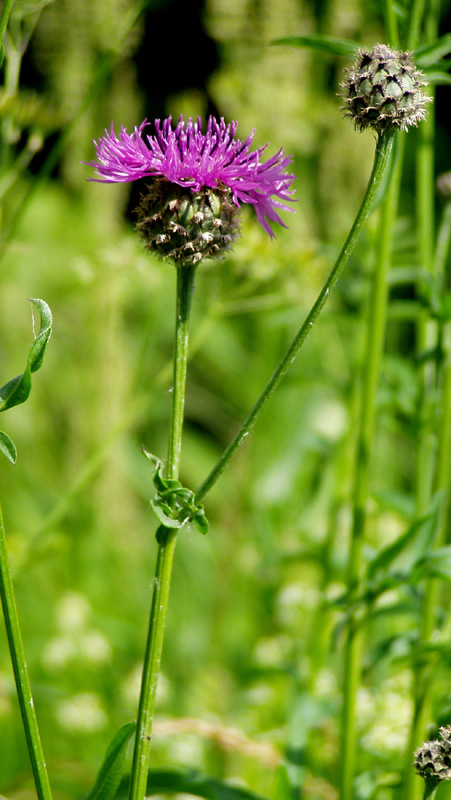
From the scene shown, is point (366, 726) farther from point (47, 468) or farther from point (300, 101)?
point (47, 468)

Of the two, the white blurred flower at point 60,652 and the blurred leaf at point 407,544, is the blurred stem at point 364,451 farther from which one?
the white blurred flower at point 60,652

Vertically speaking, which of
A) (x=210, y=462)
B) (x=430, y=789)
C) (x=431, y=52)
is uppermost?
(x=210, y=462)

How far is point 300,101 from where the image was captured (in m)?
1.75

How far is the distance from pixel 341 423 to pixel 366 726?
0.64 metres

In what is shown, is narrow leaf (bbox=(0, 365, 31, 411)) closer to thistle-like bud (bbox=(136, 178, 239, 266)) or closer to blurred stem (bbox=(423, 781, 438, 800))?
thistle-like bud (bbox=(136, 178, 239, 266))

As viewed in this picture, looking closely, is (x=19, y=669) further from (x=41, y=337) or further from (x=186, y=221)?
(x=186, y=221)

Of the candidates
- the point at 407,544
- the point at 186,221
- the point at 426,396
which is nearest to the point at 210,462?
the point at 426,396

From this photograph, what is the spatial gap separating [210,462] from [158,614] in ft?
8.28

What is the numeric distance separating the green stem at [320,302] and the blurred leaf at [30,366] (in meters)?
0.15

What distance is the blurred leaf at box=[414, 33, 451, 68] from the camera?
2.33 ft

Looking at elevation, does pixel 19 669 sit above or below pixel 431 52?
below

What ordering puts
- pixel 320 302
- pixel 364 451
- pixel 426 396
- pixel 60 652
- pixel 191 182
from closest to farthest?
pixel 320 302, pixel 191 182, pixel 364 451, pixel 426 396, pixel 60 652

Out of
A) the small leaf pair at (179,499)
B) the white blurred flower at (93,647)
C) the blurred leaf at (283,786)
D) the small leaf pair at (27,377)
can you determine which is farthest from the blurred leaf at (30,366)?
the white blurred flower at (93,647)

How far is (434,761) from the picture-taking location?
0.54m
